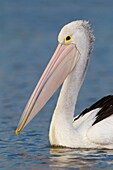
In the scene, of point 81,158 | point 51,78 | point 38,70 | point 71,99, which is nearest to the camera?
point 81,158

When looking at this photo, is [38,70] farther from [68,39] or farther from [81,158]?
[81,158]

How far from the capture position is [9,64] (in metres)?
17.4

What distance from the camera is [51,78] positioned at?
33.2 ft

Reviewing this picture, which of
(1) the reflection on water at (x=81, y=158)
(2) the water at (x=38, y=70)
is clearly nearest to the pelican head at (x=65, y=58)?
(1) the reflection on water at (x=81, y=158)

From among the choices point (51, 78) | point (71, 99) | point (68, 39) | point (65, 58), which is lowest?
point (71, 99)

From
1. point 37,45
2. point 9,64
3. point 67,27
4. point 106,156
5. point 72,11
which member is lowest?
point 106,156

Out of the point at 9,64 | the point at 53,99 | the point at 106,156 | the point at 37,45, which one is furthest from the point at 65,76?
the point at 37,45

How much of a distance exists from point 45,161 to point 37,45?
10618 mm

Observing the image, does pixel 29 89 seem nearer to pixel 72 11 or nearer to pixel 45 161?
pixel 45 161

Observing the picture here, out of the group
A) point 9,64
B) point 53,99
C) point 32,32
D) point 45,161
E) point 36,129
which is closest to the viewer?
point 45,161

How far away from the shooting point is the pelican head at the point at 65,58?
1003 centimetres

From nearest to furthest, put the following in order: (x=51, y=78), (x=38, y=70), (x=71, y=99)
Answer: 1. (x=51, y=78)
2. (x=71, y=99)
3. (x=38, y=70)

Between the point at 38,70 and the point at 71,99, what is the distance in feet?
21.7

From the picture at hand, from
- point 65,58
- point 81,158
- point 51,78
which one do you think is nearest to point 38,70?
point 65,58
